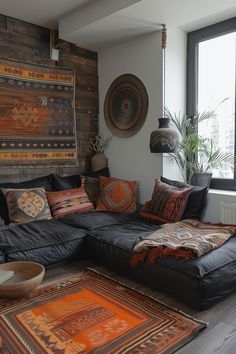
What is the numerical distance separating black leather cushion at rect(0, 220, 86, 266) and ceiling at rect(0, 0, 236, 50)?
212 centimetres

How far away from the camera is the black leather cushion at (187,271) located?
204 cm

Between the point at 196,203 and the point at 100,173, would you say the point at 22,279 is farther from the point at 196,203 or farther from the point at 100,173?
the point at 100,173

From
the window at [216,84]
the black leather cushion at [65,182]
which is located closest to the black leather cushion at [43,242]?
the black leather cushion at [65,182]

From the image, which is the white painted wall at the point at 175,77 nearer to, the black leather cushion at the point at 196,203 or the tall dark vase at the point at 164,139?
the tall dark vase at the point at 164,139

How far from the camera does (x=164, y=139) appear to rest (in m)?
3.19

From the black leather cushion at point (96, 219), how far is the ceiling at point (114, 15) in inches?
78.3

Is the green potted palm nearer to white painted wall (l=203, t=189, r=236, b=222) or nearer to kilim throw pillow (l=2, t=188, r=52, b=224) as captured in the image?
white painted wall (l=203, t=189, r=236, b=222)

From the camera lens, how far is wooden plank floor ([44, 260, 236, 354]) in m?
1.69

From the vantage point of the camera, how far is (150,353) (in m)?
1.65

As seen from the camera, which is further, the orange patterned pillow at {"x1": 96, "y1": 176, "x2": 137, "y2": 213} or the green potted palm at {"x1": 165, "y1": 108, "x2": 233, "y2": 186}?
the orange patterned pillow at {"x1": 96, "y1": 176, "x2": 137, "y2": 213}

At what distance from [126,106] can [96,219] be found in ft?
5.00

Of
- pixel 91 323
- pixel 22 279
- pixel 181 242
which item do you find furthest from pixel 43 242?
pixel 181 242

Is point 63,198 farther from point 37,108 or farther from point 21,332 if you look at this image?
point 21,332

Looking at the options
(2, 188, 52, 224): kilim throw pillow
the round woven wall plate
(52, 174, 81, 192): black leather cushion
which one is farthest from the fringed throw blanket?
the round woven wall plate
